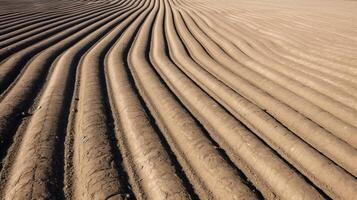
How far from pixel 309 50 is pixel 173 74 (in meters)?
4.32

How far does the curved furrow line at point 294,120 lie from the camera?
4.86 metres

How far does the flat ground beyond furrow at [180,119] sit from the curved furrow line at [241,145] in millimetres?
19

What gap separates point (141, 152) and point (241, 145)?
1.47 metres

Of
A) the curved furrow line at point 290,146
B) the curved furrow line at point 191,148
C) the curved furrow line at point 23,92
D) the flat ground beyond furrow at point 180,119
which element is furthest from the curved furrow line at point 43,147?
the curved furrow line at point 290,146

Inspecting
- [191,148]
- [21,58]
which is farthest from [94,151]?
[21,58]

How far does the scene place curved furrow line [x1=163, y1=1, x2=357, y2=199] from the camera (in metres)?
4.27

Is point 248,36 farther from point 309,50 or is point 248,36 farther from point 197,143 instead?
point 197,143

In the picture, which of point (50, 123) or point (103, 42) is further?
point (103, 42)

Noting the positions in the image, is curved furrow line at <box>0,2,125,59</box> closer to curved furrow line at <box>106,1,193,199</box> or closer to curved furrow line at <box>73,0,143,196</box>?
curved furrow line at <box>73,0,143,196</box>

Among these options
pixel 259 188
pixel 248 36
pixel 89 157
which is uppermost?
pixel 89 157

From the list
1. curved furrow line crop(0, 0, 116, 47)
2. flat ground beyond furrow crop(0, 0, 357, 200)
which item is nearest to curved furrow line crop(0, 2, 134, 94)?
flat ground beyond furrow crop(0, 0, 357, 200)

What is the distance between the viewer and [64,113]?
6.09m

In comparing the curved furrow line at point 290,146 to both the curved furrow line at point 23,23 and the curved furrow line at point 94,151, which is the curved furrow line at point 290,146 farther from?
the curved furrow line at point 23,23

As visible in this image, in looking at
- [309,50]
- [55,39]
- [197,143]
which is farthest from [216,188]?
[55,39]
